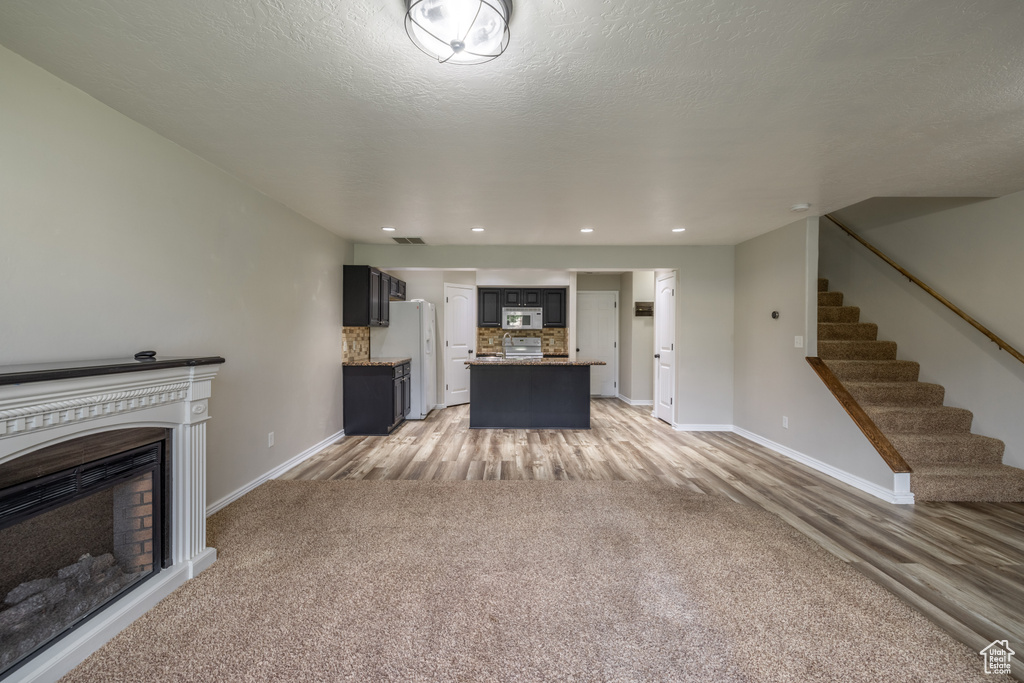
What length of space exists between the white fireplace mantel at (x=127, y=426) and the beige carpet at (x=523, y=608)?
88 mm

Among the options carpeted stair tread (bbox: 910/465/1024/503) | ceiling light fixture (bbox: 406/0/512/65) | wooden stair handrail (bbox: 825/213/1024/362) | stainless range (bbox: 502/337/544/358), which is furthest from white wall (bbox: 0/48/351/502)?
wooden stair handrail (bbox: 825/213/1024/362)

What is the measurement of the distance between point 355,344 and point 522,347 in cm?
317

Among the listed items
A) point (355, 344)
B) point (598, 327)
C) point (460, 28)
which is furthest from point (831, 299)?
point (355, 344)

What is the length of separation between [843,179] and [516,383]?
3.94 metres

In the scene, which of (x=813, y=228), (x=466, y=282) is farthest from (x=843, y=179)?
(x=466, y=282)

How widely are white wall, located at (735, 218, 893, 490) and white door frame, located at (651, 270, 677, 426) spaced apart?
778mm

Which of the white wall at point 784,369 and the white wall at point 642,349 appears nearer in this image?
the white wall at point 784,369

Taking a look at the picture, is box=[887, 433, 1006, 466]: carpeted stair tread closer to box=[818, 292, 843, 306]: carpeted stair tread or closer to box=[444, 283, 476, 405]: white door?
box=[818, 292, 843, 306]: carpeted stair tread

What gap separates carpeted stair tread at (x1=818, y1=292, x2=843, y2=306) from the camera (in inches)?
203

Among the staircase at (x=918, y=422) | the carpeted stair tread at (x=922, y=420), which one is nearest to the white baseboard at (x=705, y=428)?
the staircase at (x=918, y=422)

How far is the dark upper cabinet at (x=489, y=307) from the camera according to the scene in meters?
7.56

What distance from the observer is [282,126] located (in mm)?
2326

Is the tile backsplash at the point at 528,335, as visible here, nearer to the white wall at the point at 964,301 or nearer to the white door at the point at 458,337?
the white door at the point at 458,337

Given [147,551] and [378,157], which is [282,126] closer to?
[378,157]
